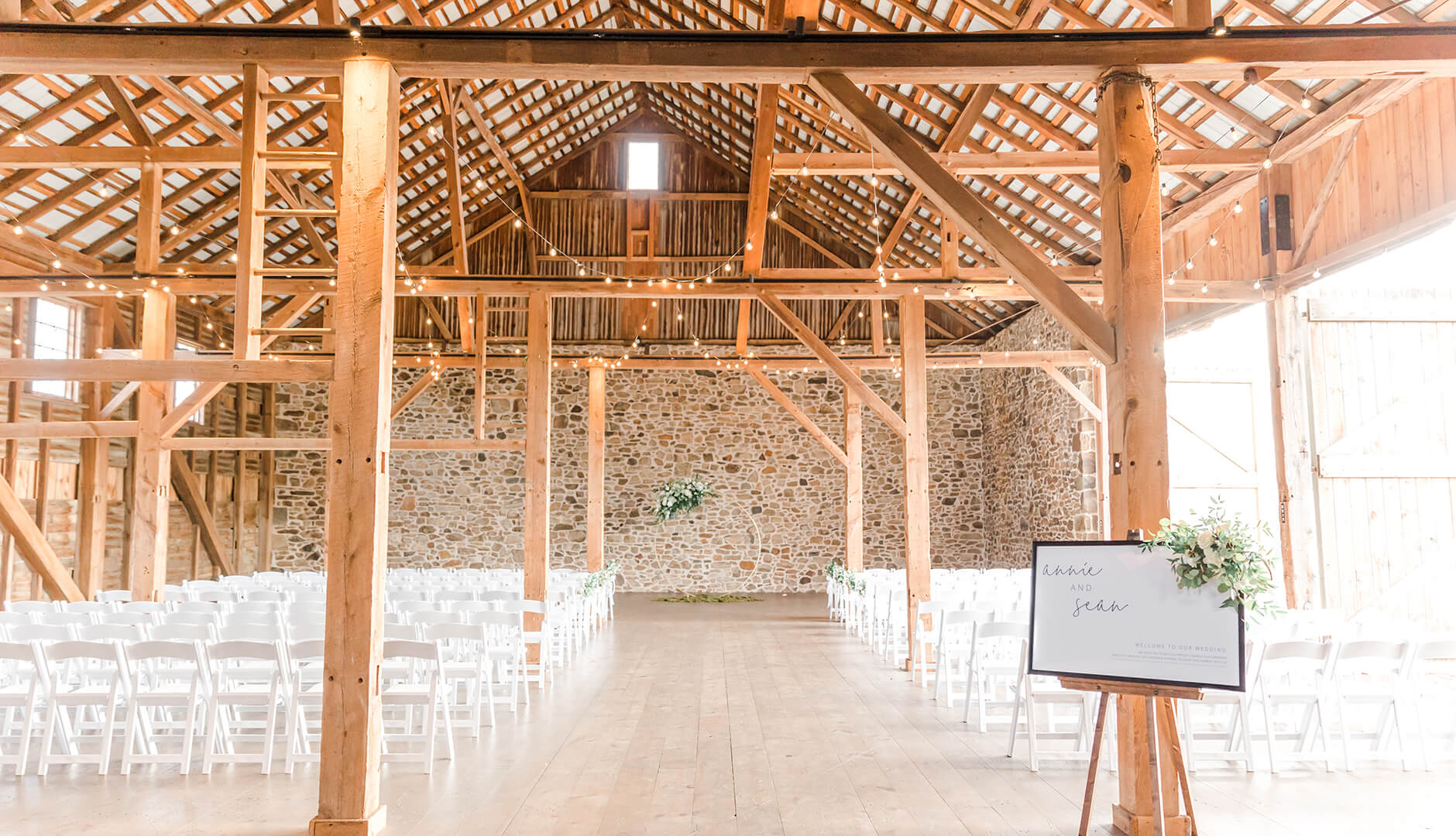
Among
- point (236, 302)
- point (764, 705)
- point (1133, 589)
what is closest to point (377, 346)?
point (236, 302)

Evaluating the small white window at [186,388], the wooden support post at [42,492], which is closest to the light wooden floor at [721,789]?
the wooden support post at [42,492]

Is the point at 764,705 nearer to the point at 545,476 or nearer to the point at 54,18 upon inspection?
the point at 545,476

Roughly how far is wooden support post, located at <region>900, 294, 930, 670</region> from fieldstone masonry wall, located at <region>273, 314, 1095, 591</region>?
8392 millimetres

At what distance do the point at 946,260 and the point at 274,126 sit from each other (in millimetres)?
8608

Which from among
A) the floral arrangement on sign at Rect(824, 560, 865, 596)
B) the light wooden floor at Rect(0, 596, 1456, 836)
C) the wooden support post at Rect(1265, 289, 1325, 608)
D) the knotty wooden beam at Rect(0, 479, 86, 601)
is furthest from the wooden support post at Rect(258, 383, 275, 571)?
the wooden support post at Rect(1265, 289, 1325, 608)

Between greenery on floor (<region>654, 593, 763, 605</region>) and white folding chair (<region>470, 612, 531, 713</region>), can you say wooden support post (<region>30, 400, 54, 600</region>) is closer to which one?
white folding chair (<region>470, 612, 531, 713</region>)

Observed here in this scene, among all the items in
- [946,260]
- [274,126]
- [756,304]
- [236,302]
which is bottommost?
[236,302]

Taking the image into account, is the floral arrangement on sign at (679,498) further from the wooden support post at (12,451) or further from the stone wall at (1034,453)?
the wooden support post at (12,451)

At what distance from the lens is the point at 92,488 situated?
40.7 feet

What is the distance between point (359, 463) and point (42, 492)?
10322mm

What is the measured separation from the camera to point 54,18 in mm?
8156

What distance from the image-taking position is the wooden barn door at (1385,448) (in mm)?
8398

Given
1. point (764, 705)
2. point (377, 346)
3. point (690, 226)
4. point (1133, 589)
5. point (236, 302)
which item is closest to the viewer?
point (1133, 589)

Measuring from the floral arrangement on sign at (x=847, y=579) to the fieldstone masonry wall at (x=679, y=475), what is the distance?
105 inches
